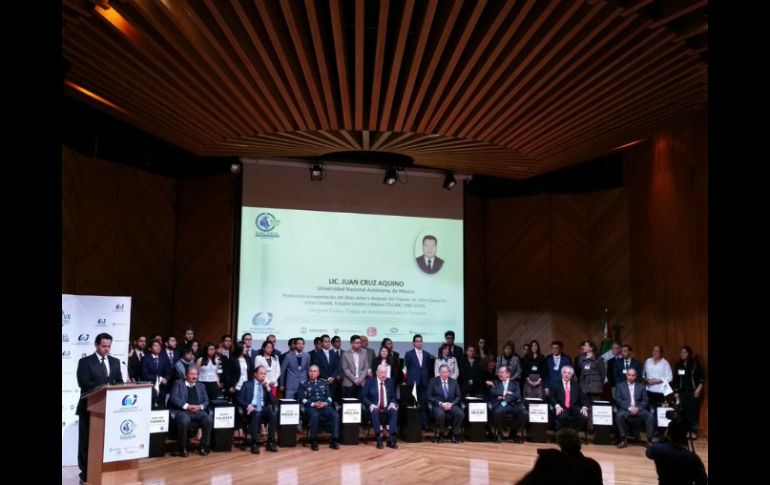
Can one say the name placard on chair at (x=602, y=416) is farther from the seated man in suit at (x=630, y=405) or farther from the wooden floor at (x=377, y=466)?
the wooden floor at (x=377, y=466)

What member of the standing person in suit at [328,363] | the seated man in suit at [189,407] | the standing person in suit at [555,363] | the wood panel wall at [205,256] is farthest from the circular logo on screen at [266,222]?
the standing person in suit at [555,363]

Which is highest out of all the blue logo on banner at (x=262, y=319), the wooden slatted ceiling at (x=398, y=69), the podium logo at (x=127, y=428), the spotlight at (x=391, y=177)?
the wooden slatted ceiling at (x=398, y=69)

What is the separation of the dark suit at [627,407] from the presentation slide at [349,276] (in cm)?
310

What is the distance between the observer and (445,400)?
8.87 m

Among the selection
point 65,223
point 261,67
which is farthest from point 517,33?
point 65,223

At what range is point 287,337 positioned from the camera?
10484 mm

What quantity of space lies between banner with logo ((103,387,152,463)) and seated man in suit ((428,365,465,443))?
4.02 m

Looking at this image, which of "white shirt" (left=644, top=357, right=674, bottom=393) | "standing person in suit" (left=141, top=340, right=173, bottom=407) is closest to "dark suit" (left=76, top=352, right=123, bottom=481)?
"standing person in suit" (left=141, top=340, right=173, bottom=407)

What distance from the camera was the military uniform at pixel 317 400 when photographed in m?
8.16

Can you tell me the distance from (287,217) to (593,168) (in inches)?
224

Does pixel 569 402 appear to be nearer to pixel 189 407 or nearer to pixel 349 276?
pixel 349 276

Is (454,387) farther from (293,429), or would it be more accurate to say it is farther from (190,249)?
(190,249)

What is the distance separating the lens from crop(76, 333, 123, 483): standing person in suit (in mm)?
5859
